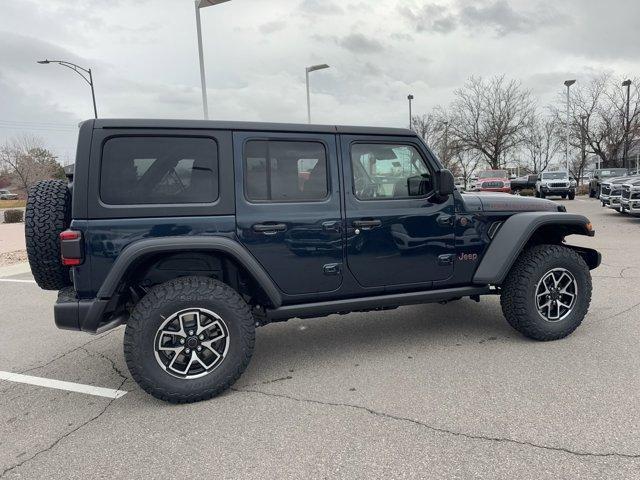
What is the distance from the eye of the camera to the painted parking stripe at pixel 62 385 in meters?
3.30

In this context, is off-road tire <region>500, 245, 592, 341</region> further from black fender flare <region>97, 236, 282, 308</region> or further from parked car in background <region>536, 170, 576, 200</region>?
parked car in background <region>536, 170, 576, 200</region>

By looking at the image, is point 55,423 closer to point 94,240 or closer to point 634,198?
point 94,240

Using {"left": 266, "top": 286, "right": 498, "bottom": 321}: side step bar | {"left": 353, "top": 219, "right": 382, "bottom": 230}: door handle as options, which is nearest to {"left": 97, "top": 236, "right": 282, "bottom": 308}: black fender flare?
{"left": 266, "top": 286, "right": 498, "bottom": 321}: side step bar

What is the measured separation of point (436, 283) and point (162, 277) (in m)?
2.17

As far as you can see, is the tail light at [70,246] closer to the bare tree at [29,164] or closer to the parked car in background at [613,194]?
the parked car in background at [613,194]

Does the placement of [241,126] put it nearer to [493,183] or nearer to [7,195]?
[493,183]

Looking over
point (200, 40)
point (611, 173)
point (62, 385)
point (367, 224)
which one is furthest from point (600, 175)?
point (62, 385)

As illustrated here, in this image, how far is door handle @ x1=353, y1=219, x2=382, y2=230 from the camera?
3.45m

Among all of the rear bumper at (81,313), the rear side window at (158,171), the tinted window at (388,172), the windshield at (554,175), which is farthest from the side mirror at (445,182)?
the windshield at (554,175)

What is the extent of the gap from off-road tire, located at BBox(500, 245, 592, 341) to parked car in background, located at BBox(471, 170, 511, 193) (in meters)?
19.7

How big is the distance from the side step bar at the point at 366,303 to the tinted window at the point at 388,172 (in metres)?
0.80

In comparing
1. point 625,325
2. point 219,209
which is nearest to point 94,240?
point 219,209

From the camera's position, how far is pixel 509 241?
12.4ft

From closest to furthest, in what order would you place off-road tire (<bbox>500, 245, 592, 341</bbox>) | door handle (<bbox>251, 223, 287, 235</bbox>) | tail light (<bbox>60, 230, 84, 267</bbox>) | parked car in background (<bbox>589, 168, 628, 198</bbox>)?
tail light (<bbox>60, 230, 84, 267</bbox>) → door handle (<bbox>251, 223, 287, 235</bbox>) → off-road tire (<bbox>500, 245, 592, 341</bbox>) → parked car in background (<bbox>589, 168, 628, 198</bbox>)
